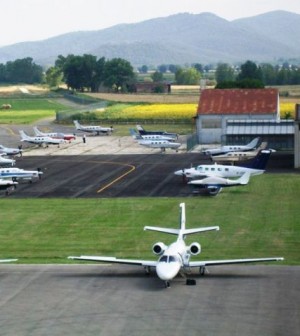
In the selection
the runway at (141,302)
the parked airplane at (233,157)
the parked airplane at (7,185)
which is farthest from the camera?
the parked airplane at (233,157)

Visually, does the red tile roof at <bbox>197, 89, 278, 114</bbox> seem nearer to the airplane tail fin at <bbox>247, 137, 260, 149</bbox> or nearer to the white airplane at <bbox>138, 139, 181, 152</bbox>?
the white airplane at <bbox>138, 139, 181, 152</bbox>

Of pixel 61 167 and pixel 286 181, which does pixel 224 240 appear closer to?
pixel 286 181

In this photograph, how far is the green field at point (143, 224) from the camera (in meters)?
55.6

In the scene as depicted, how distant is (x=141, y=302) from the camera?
43188mm

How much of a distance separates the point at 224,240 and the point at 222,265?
27.8ft

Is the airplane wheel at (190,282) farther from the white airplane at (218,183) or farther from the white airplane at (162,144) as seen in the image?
the white airplane at (162,144)

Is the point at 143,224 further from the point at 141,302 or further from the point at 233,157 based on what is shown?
the point at 233,157

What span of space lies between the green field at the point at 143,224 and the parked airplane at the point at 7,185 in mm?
4408

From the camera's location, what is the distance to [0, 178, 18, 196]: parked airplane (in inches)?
3126

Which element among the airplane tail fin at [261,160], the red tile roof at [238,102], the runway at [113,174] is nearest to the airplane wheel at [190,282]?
the runway at [113,174]

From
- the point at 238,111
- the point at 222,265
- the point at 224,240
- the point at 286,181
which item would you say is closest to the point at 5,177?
the point at 286,181

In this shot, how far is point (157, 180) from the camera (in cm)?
8644

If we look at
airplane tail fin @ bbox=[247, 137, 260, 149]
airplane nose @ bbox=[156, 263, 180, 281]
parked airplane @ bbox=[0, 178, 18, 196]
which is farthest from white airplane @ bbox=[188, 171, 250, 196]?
airplane nose @ bbox=[156, 263, 180, 281]

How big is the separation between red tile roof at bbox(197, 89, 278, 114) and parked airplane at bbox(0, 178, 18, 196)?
4604 centimetres
